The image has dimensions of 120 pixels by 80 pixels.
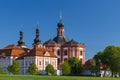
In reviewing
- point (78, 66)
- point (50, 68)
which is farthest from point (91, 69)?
point (50, 68)

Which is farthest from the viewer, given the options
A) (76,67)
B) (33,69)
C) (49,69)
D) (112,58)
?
(76,67)

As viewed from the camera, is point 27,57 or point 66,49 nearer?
point 27,57

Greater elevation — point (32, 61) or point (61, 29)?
point (61, 29)

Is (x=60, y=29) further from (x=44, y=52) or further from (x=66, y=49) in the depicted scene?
(x=44, y=52)

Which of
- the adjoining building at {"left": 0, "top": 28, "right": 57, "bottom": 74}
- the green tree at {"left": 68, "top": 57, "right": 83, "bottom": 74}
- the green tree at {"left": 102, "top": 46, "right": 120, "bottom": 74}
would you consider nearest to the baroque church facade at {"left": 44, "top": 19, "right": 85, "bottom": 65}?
the adjoining building at {"left": 0, "top": 28, "right": 57, "bottom": 74}

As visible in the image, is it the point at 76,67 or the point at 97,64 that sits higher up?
the point at 97,64

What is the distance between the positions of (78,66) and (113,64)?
56.3ft

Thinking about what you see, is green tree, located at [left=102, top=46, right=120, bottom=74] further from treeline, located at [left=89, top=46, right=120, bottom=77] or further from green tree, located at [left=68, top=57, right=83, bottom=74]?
green tree, located at [left=68, top=57, right=83, bottom=74]

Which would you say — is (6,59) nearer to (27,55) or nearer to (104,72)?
(27,55)

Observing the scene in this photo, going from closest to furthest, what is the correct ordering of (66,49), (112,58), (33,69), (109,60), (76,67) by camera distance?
(112,58), (109,60), (33,69), (76,67), (66,49)

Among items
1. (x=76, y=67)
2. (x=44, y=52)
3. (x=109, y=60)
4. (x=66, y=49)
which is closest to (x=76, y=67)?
(x=76, y=67)

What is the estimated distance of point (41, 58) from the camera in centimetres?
13175

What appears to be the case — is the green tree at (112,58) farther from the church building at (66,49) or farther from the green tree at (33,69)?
the church building at (66,49)

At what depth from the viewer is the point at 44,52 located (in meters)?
133
